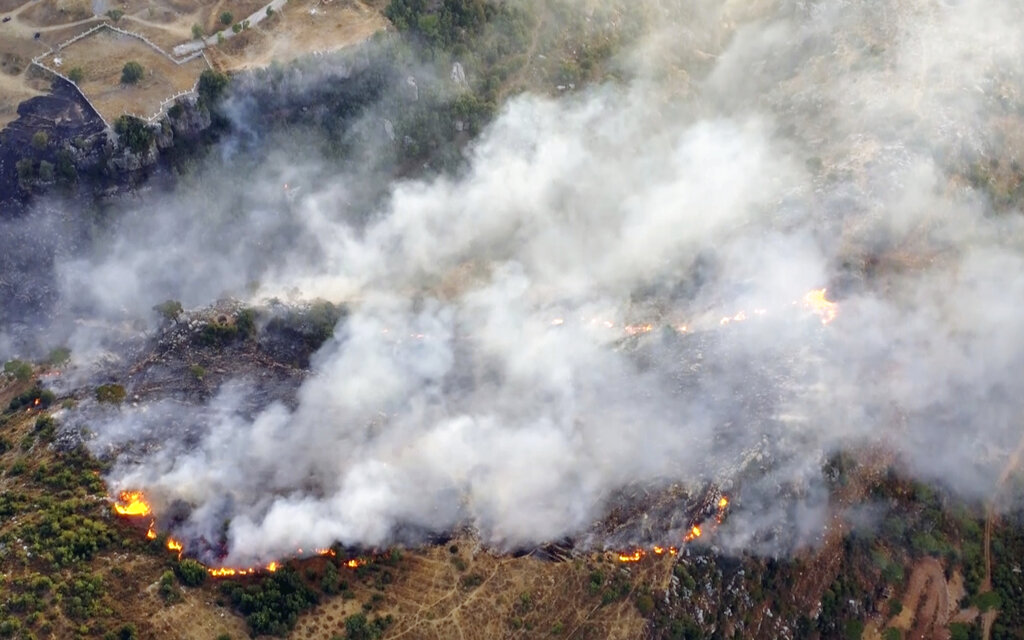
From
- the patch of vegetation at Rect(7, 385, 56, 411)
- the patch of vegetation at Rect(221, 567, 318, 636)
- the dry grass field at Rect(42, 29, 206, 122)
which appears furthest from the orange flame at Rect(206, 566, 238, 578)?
the dry grass field at Rect(42, 29, 206, 122)

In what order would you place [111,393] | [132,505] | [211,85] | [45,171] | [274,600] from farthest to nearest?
[211,85]
[45,171]
[111,393]
[132,505]
[274,600]

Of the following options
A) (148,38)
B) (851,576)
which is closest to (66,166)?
(148,38)

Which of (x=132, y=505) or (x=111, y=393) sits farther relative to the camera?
(x=111, y=393)

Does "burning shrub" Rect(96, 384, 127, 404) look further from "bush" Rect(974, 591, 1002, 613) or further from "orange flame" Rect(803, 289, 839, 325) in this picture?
"bush" Rect(974, 591, 1002, 613)

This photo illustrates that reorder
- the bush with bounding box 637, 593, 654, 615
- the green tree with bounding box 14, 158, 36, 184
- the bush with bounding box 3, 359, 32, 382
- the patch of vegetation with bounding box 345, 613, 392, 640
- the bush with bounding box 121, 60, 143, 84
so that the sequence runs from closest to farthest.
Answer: the patch of vegetation with bounding box 345, 613, 392, 640 < the bush with bounding box 637, 593, 654, 615 < the bush with bounding box 3, 359, 32, 382 < the green tree with bounding box 14, 158, 36, 184 < the bush with bounding box 121, 60, 143, 84

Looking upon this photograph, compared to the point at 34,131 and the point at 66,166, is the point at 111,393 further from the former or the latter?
the point at 34,131

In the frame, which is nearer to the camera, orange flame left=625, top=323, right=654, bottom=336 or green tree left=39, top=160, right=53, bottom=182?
orange flame left=625, top=323, right=654, bottom=336

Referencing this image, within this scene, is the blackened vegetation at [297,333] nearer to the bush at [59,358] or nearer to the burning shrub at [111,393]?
the burning shrub at [111,393]
